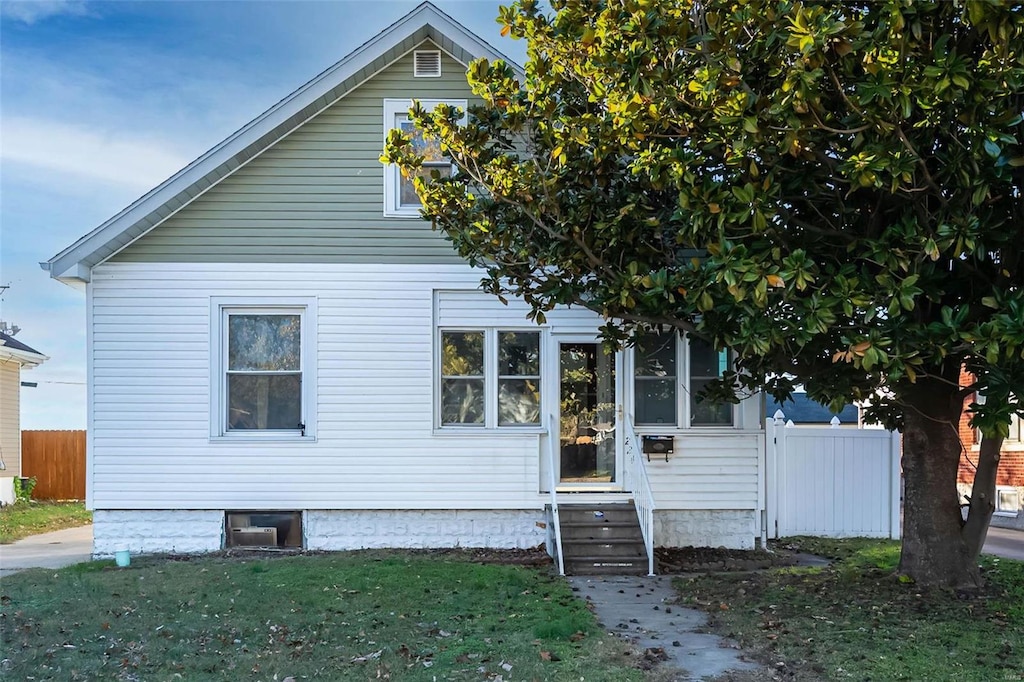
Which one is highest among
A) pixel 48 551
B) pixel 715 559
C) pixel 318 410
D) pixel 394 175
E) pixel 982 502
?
pixel 394 175

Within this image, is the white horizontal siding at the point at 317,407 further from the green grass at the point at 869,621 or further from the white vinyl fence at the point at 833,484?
the green grass at the point at 869,621

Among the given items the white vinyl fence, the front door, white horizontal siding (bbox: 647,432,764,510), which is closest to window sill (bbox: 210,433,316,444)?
the front door

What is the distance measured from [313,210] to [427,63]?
2383 mm

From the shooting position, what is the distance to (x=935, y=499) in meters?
8.20

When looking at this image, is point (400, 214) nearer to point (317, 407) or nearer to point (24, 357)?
point (317, 407)

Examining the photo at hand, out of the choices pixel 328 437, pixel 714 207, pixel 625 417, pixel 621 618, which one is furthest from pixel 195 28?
pixel 621 618

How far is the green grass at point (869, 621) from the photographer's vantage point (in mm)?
5863

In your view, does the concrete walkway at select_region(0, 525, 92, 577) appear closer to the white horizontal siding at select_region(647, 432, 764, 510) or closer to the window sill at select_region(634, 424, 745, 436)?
the window sill at select_region(634, 424, 745, 436)

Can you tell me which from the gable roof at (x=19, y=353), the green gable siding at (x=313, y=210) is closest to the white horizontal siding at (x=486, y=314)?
the green gable siding at (x=313, y=210)

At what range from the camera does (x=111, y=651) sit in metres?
6.25

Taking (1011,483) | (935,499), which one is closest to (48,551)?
(935,499)

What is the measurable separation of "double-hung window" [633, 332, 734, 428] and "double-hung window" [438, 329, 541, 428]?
136cm

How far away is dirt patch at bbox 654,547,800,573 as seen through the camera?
10102 mm

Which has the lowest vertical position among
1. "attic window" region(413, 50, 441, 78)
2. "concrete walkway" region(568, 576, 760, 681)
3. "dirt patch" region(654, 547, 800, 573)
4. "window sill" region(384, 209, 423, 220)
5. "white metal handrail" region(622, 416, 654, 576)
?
"dirt patch" region(654, 547, 800, 573)
